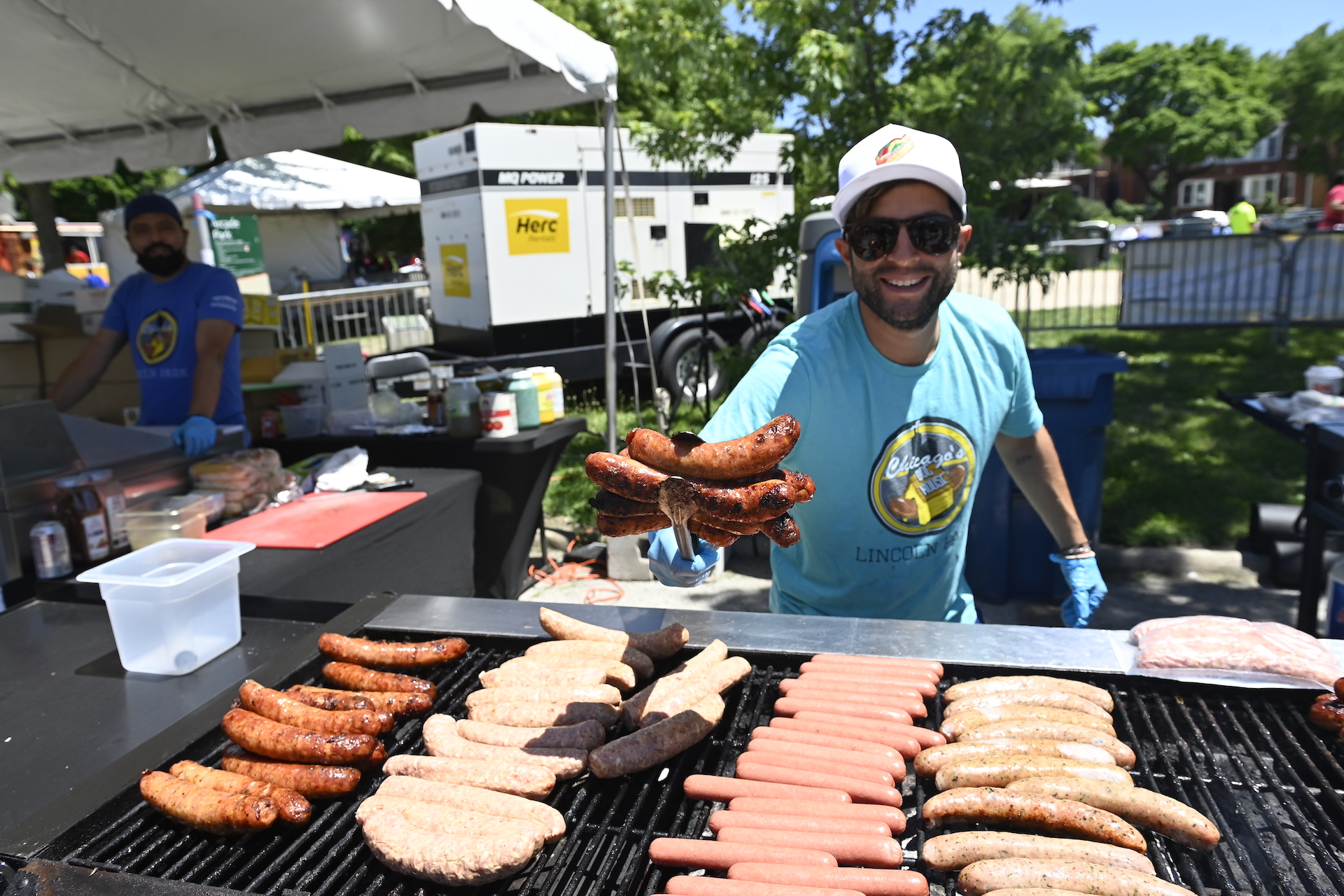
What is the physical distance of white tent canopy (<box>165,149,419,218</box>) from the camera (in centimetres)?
1539

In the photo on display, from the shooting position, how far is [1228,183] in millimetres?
63031

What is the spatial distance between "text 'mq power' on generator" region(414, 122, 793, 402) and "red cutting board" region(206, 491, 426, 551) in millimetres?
5283

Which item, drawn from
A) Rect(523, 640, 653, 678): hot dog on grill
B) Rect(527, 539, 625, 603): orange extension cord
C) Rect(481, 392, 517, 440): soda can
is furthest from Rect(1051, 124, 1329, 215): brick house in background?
Rect(523, 640, 653, 678): hot dog on grill

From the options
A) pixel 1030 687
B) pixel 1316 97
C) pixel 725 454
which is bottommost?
pixel 1030 687

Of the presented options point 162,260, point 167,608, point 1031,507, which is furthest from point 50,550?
point 1031,507

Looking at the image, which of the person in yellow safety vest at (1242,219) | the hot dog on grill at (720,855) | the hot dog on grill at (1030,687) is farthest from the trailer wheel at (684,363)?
A: the person in yellow safety vest at (1242,219)

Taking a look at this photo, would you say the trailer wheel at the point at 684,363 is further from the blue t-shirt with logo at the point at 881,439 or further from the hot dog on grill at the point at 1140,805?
the hot dog on grill at the point at 1140,805

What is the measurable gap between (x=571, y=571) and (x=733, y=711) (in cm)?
515

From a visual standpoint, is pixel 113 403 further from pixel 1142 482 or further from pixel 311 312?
pixel 311 312

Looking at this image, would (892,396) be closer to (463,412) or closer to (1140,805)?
(1140,805)

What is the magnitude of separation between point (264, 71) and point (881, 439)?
579 cm

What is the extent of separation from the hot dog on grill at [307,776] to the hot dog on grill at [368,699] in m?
0.22

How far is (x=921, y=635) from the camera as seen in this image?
2.51 meters

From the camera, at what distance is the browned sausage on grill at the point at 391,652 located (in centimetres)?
248
